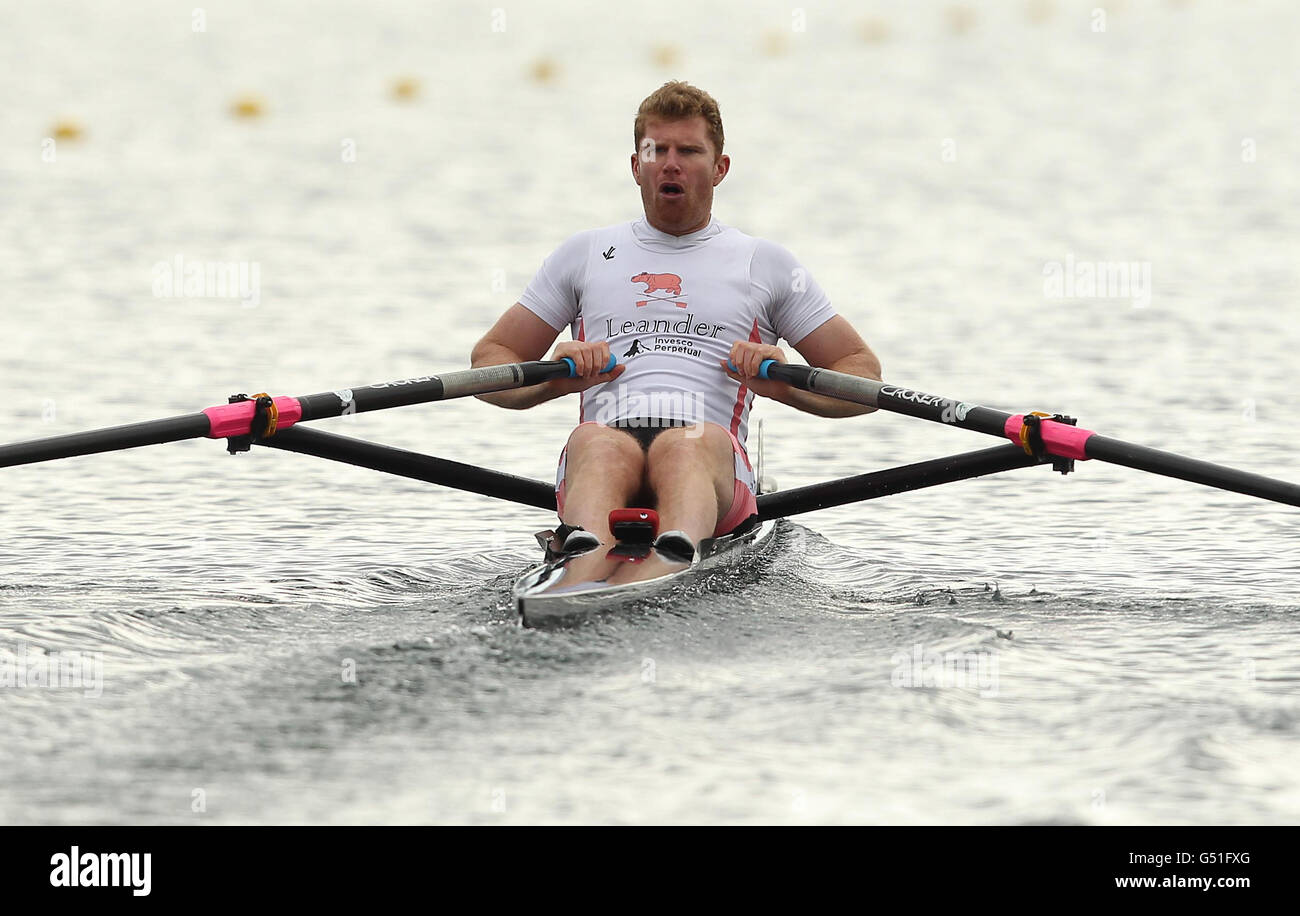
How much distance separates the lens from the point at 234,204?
1866 centimetres

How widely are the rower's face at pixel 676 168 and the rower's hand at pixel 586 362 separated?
2.02 ft

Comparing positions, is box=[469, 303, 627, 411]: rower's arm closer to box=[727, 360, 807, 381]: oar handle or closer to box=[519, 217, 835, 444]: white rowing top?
box=[519, 217, 835, 444]: white rowing top

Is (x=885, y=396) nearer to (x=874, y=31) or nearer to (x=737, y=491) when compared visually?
(x=737, y=491)

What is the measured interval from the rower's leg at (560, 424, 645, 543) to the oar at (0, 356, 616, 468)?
0.33 meters

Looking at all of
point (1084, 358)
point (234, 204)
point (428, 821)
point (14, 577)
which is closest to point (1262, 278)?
point (1084, 358)

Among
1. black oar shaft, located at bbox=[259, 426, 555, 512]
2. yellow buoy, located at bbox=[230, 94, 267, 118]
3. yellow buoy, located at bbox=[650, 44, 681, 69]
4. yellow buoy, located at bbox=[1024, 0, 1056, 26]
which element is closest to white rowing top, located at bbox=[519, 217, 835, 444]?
black oar shaft, located at bbox=[259, 426, 555, 512]

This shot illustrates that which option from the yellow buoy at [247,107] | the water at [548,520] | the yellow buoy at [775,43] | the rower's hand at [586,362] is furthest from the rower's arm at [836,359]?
the yellow buoy at [775,43]

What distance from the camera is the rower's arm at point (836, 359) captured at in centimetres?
722

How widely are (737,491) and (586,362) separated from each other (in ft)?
2.47

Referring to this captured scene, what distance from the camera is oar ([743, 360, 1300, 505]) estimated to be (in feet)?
22.0

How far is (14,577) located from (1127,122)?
20845mm

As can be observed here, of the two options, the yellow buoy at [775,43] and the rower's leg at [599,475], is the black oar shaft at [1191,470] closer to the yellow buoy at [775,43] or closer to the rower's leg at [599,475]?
the rower's leg at [599,475]

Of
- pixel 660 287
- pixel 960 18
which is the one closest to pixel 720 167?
pixel 660 287

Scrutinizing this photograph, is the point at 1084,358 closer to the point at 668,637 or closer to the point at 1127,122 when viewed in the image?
the point at 668,637
